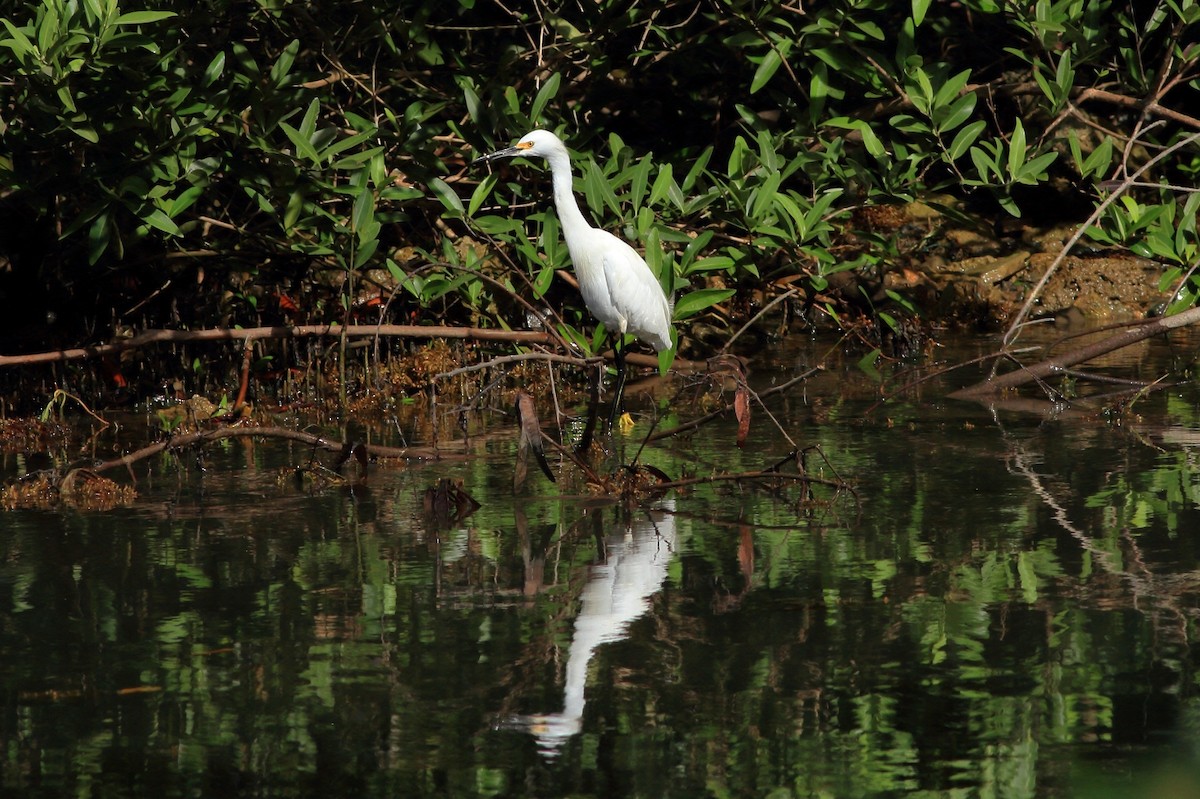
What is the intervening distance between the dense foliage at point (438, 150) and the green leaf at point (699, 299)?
0.09 ft

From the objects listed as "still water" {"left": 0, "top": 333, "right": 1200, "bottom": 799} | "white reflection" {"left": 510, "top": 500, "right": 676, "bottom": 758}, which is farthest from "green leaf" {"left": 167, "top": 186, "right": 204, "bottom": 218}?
"white reflection" {"left": 510, "top": 500, "right": 676, "bottom": 758}

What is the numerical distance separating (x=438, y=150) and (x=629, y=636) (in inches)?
210

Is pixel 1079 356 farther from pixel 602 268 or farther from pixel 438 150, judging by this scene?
pixel 438 150

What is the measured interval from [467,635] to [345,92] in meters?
5.96

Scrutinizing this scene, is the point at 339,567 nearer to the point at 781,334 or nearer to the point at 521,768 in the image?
the point at 521,768

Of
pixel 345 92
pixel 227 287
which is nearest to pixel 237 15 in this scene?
pixel 345 92

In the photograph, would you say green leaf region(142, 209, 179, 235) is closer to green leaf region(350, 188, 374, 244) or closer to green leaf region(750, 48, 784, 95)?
green leaf region(350, 188, 374, 244)

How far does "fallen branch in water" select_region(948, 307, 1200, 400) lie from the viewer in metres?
7.23

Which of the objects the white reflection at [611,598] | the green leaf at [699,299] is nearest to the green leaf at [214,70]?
the green leaf at [699,299]

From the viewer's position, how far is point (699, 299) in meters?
7.96

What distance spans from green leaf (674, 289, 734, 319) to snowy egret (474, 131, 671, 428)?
104 millimetres

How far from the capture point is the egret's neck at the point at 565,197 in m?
7.79

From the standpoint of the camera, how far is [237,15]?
28.6 ft

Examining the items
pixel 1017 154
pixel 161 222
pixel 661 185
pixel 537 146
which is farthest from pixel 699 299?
pixel 161 222
